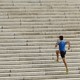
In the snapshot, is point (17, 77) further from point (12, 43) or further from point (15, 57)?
point (12, 43)

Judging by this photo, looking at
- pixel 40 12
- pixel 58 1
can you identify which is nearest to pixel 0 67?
pixel 40 12

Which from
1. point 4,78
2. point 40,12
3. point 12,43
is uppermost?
point 40,12

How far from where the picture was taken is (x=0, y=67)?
14.3m

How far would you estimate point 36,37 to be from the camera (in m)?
16.1

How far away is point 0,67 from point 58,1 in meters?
5.86

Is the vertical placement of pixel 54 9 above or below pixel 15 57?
above

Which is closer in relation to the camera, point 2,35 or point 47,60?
point 47,60

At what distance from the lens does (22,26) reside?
55.3 ft

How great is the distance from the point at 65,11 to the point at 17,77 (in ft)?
17.9

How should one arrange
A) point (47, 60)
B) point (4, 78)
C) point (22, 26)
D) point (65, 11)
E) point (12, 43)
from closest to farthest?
point (4, 78)
point (47, 60)
point (12, 43)
point (22, 26)
point (65, 11)

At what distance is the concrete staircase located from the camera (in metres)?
14.1

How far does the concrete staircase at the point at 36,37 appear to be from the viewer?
46.2 ft

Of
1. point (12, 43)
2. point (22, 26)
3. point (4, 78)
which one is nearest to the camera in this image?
point (4, 78)

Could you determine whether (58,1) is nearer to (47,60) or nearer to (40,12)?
(40,12)
